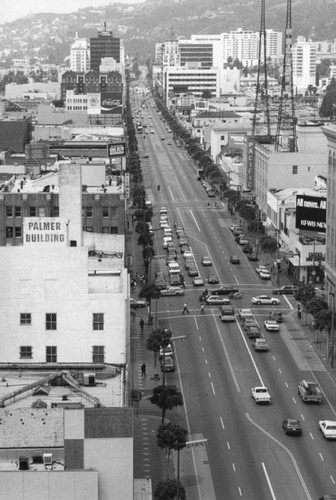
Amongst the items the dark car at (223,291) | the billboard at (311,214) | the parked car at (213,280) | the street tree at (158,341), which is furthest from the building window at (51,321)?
the billboard at (311,214)

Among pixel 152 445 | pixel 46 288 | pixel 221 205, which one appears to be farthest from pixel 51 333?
pixel 221 205

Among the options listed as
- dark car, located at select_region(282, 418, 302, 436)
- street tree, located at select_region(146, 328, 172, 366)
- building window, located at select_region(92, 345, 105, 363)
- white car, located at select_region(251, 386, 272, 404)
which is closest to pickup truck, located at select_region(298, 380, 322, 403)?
white car, located at select_region(251, 386, 272, 404)

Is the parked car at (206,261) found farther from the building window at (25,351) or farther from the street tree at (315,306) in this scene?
the building window at (25,351)

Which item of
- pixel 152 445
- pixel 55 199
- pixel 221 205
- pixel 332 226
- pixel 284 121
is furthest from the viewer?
pixel 284 121

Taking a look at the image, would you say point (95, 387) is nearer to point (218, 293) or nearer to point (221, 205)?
point (218, 293)

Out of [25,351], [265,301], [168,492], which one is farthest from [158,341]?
[168,492]
